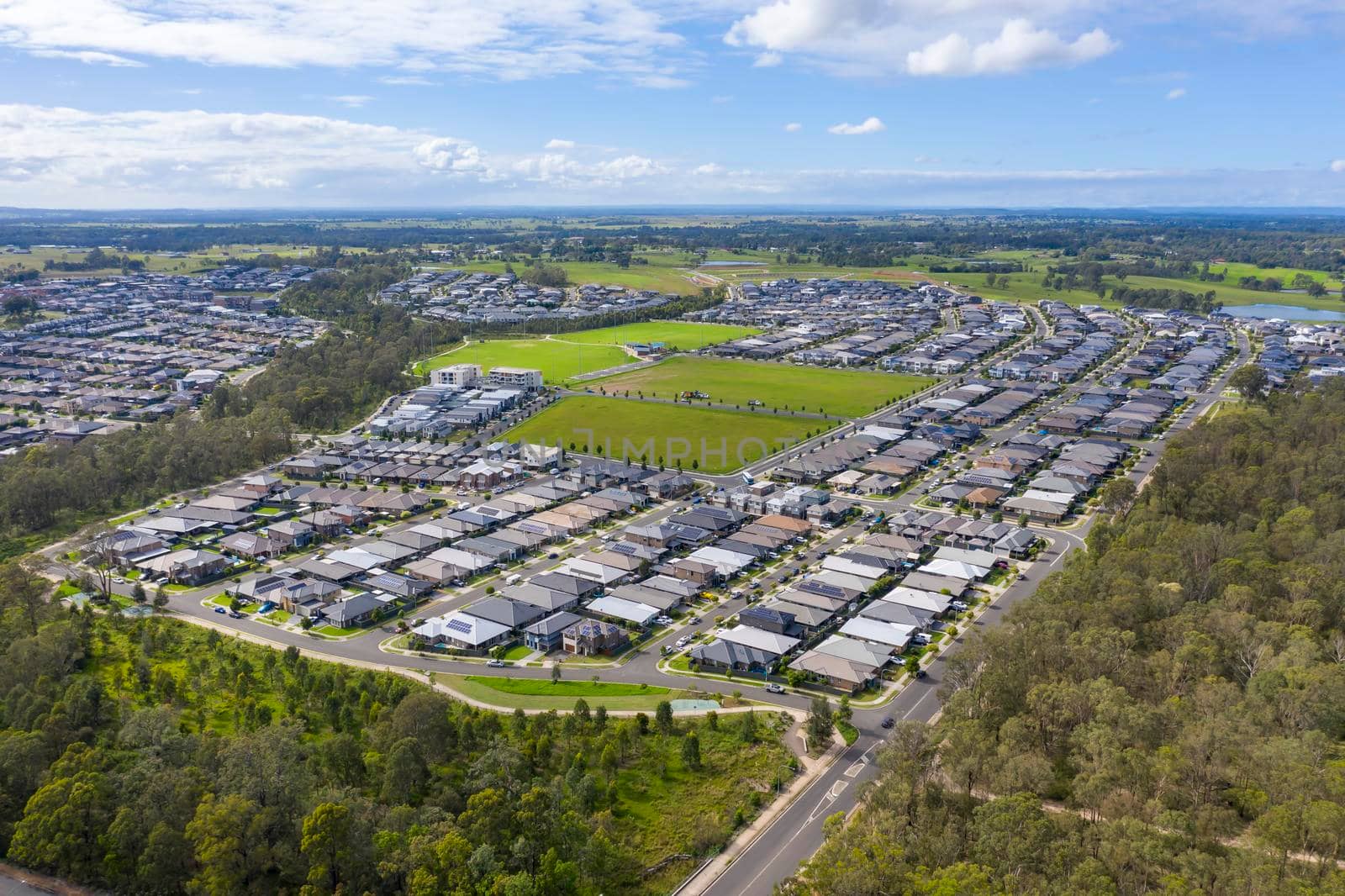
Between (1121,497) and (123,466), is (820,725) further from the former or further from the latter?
(123,466)

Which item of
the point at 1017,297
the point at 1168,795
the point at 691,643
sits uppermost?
the point at 1017,297

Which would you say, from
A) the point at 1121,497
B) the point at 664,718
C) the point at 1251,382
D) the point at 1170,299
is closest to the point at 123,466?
the point at 664,718

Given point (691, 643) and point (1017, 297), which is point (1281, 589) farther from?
point (1017, 297)

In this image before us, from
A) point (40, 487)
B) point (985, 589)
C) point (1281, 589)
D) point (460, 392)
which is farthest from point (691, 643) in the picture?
point (460, 392)

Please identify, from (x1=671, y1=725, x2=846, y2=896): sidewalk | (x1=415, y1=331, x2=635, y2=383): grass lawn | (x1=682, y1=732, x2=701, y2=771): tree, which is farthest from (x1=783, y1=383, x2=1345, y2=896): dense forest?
(x1=415, y1=331, x2=635, y2=383): grass lawn

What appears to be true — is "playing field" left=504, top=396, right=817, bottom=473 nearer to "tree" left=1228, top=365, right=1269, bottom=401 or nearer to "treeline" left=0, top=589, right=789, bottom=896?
"treeline" left=0, top=589, right=789, bottom=896

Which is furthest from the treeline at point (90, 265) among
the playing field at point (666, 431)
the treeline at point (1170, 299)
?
the treeline at point (1170, 299)
